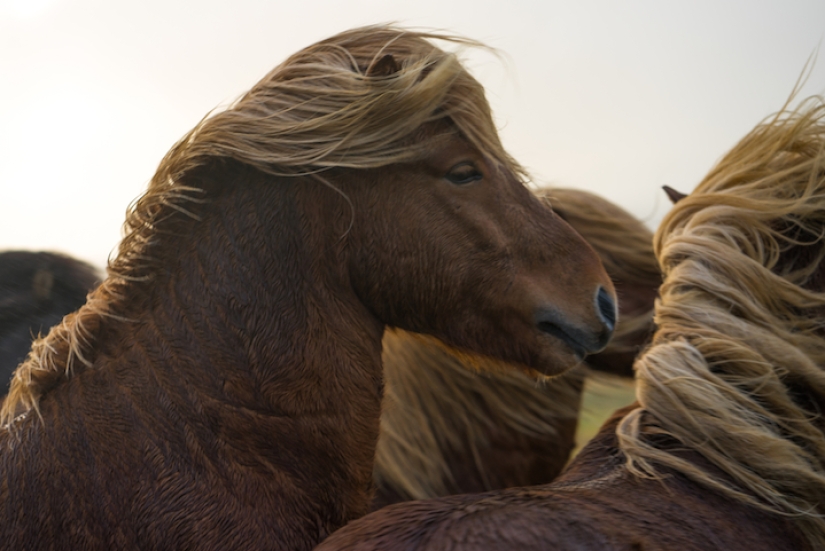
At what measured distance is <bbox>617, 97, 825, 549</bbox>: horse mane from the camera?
148 cm

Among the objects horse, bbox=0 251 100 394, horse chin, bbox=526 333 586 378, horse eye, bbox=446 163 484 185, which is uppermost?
horse eye, bbox=446 163 484 185

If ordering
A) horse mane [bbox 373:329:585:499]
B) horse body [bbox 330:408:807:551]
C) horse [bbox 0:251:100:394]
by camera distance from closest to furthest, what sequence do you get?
1. horse body [bbox 330:408:807:551]
2. horse mane [bbox 373:329:585:499]
3. horse [bbox 0:251:100:394]

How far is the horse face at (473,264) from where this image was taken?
4.76 ft

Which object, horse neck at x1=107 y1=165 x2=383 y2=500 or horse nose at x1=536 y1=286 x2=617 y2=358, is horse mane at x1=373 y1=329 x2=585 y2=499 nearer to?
horse nose at x1=536 y1=286 x2=617 y2=358

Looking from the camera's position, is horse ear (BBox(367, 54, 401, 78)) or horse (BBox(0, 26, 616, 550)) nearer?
horse (BBox(0, 26, 616, 550))

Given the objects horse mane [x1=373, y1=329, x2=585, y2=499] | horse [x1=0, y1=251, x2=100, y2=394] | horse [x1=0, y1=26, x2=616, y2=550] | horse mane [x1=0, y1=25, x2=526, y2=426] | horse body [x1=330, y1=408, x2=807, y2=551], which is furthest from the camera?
horse [x1=0, y1=251, x2=100, y2=394]

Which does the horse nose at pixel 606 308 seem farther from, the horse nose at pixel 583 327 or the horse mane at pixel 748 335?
the horse mane at pixel 748 335

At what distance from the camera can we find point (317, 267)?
1.43m

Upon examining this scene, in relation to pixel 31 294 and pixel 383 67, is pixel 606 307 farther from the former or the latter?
pixel 31 294

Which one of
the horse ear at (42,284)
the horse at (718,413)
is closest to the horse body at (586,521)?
the horse at (718,413)

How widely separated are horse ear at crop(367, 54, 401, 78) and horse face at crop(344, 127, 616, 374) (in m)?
0.18

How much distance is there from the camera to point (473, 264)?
4.83 ft

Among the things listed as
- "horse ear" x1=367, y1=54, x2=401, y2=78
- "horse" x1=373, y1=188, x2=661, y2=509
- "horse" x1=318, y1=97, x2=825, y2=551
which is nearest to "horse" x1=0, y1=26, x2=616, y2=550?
"horse ear" x1=367, y1=54, x2=401, y2=78

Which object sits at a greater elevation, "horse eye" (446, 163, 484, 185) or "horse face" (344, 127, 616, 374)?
"horse eye" (446, 163, 484, 185)
